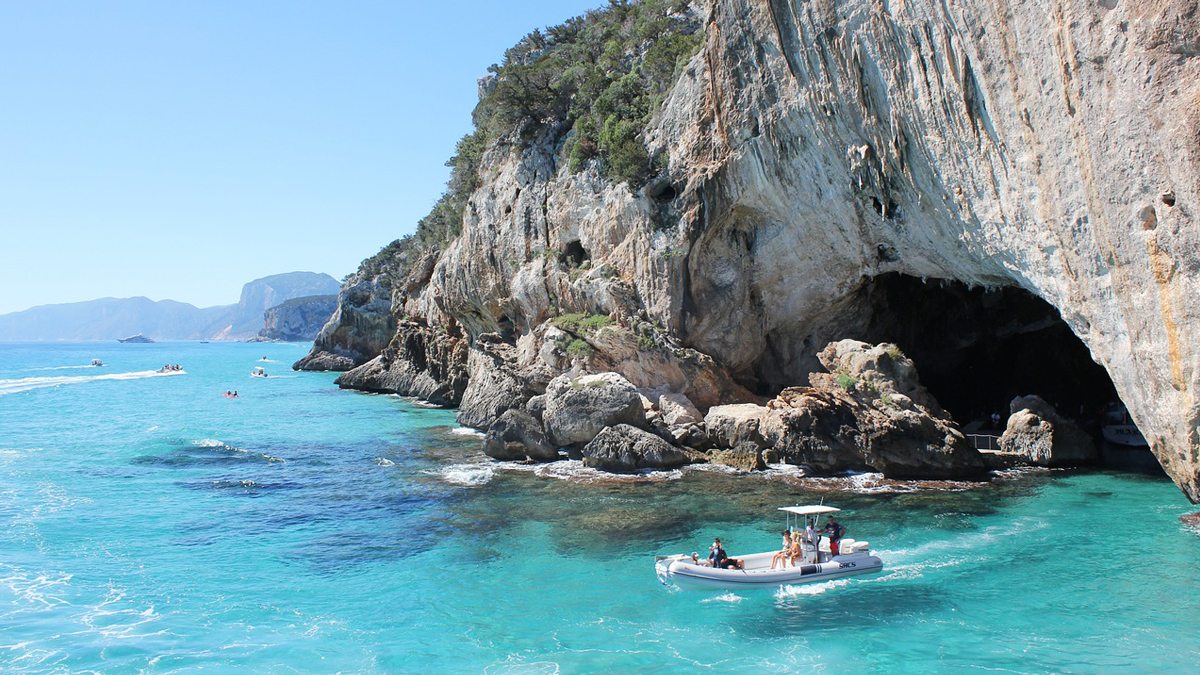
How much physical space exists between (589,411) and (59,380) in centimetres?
6784

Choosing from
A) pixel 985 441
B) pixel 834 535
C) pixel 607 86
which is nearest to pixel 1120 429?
pixel 985 441

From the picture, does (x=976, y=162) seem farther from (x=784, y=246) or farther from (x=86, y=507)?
(x=86, y=507)

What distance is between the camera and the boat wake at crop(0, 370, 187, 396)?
6605 centimetres

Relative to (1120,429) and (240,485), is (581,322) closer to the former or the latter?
(240,485)

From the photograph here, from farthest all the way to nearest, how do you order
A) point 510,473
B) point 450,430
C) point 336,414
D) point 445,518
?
1. point 336,414
2. point 450,430
3. point 510,473
4. point 445,518

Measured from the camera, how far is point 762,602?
51.4 feet

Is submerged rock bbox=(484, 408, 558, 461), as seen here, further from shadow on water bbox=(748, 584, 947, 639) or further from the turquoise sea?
shadow on water bbox=(748, 584, 947, 639)

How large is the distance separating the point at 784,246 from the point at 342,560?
59.2ft

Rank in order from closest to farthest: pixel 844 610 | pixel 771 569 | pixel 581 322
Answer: pixel 844 610 < pixel 771 569 < pixel 581 322

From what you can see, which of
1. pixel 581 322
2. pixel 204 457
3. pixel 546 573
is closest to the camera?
pixel 546 573

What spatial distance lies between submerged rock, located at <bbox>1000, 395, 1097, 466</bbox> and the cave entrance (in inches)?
200

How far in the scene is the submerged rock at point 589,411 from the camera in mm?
27312

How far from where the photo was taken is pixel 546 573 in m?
16.9

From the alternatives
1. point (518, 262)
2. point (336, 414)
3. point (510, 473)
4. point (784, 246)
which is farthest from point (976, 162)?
point (336, 414)
